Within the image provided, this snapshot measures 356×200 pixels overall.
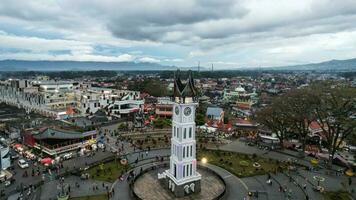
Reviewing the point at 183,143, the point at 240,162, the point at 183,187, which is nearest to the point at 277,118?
the point at 240,162

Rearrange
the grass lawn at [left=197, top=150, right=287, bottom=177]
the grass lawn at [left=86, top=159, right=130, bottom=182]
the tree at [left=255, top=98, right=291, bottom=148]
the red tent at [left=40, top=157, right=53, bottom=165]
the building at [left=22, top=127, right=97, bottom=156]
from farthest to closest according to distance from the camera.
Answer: the tree at [left=255, top=98, right=291, bottom=148] → the building at [left=22, top=127, right=97, bottom=156] → the red tent at [left=40, top=157, right=53, bottom=165] → the grass lawn at [left=197, top=150, right=287, bottom=177] → the grass lawn at [left=86, top=159, right=130, bottom=182]

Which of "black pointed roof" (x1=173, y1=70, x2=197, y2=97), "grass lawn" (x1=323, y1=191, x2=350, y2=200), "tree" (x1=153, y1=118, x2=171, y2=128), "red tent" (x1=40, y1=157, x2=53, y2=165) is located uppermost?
"black pointed roof" (x1=173, y1=70, x2=197, y2=97)

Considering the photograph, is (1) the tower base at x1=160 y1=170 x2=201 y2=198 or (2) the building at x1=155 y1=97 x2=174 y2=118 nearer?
(1) the tower base at x1=160 y1=170 x2=201 y2=198

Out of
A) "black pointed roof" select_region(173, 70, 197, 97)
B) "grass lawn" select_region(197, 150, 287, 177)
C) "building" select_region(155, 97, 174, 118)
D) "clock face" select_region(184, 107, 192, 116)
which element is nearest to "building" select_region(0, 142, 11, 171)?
"black pointed roof" select_region(173, 70, 197, 97)

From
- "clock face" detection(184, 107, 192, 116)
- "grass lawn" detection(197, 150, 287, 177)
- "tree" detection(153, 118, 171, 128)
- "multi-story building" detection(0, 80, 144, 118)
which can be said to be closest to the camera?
"clock face" detection(184, 107, 192, 116)

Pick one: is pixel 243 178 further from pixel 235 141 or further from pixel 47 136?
pixel 47 136

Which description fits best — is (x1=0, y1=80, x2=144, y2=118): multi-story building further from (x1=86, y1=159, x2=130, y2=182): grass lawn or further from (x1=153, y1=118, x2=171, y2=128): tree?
(x1=86, y1=159, x2=130, y2=182): grass lawn

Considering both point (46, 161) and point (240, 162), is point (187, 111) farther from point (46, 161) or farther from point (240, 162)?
point (46, 161)
